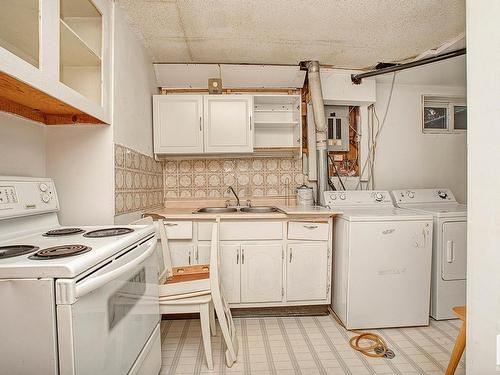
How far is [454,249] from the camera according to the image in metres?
2.19

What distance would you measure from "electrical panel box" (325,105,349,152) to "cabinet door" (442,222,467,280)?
1.24 m

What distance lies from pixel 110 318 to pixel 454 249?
2495 millimetres

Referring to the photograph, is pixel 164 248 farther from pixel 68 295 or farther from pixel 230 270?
pixel 68 295

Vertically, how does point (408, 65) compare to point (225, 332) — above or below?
above

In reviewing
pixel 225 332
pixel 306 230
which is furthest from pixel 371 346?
pixel 225 332

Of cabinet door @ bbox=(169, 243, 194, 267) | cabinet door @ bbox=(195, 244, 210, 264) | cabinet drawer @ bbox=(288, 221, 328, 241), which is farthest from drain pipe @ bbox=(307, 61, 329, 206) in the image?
cabinet door @ bbox=(169, 243, 194, 267)

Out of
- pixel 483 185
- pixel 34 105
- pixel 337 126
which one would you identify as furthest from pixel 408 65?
pixel 34 105

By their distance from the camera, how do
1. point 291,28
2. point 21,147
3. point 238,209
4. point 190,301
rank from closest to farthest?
point 21,147 < point 190,301 < point 291,28 < point 238,209

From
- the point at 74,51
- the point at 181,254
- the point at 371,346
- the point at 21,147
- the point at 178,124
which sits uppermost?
the point at 74,51

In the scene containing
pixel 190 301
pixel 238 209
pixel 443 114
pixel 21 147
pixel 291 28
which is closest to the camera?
pixel 21 147

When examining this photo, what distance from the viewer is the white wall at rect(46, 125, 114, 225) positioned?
1675 mm

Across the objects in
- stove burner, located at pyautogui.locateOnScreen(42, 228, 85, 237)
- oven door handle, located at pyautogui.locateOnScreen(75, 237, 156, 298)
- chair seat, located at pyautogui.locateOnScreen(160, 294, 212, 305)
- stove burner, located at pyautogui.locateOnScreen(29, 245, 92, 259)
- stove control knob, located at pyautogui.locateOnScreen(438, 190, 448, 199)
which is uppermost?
stove control knob, located at pyautogui.locateOnScreen(438, 190, 448, 199)

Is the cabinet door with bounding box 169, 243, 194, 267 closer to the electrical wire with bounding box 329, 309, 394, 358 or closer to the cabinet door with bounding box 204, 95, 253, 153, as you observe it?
the cabinet door with bounding box 204, 95, 253, 153

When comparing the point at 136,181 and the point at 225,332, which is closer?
the point at 225,332
